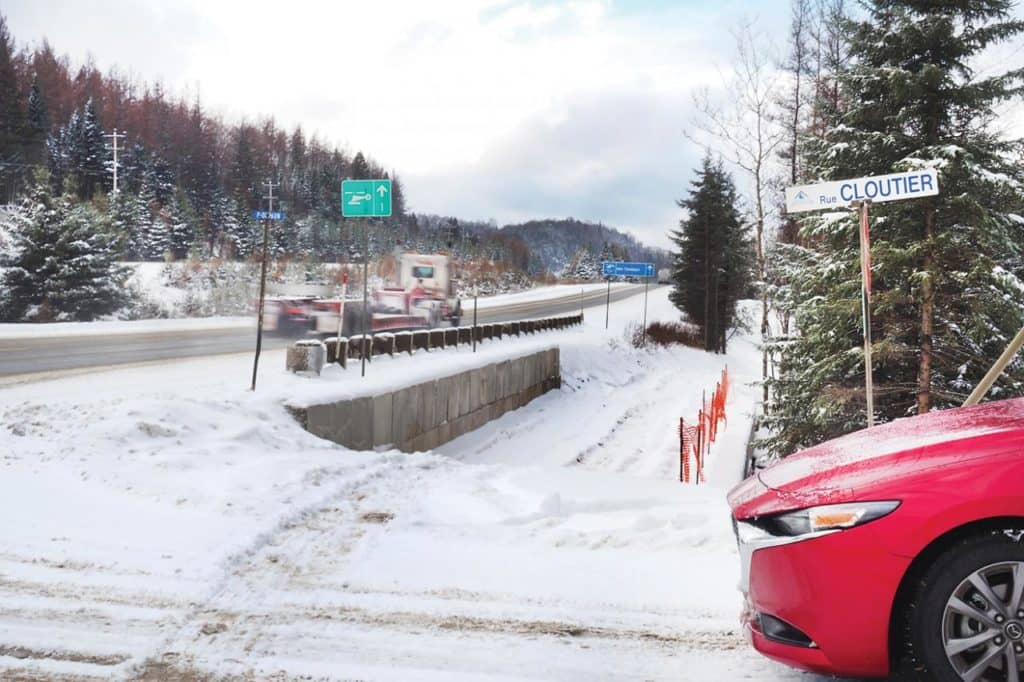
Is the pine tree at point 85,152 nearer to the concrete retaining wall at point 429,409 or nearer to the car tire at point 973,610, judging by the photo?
the concrete retaining wall at point 429,409

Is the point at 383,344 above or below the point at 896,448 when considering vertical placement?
below

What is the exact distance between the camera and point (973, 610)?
2461 millimetres

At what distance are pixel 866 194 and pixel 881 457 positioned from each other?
4034mm

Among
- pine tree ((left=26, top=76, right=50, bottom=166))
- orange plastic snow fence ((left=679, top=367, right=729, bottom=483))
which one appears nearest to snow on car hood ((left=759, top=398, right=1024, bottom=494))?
orange plastic snow fence ((left=679, top=367, right=729, bottom=483))

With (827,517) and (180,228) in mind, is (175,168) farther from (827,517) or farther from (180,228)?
(827,517)

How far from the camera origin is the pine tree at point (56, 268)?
83.3 feet

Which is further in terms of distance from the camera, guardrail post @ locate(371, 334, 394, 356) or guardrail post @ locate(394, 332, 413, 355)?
guardrail post @ locate(394, 332, 413, 355)

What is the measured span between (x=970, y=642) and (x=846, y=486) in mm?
616

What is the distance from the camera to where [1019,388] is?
10578mm

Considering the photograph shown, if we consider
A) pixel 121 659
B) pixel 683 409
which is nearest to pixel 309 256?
pixel 683 409

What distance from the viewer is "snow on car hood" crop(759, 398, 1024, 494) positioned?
2.75 metres

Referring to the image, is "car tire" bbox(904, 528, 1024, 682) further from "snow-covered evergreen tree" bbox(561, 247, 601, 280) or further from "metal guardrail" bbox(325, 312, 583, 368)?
"snow-covered evergreen tree" bbox(561, 247, 601, 280)

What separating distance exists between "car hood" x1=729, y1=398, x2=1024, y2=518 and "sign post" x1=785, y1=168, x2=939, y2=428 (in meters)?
2.71

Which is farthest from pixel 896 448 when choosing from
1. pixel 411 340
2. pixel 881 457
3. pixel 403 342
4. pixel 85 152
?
pixel 85 152
